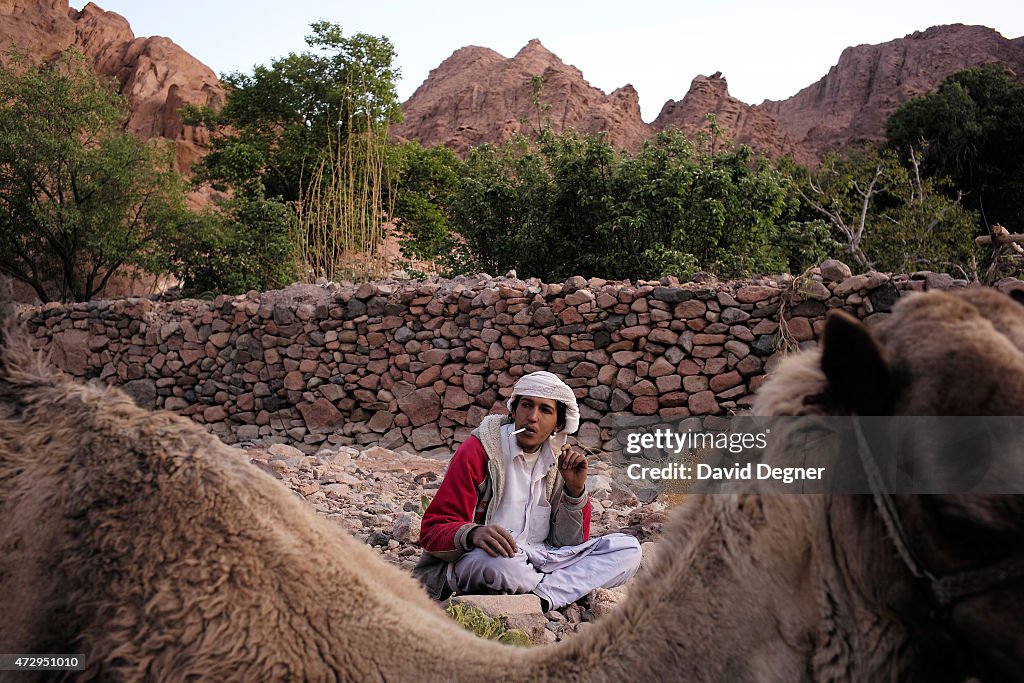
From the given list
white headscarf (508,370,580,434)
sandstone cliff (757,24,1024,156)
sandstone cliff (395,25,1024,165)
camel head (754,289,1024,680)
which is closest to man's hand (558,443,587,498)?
white headscarf (508,370,580,434)

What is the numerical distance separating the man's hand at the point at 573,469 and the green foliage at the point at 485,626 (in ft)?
2.63

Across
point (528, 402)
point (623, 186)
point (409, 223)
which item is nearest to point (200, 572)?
point (528, 402)

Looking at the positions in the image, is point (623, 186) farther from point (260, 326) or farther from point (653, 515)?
point (653, 515)

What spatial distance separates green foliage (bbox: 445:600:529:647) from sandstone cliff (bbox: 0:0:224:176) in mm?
44513

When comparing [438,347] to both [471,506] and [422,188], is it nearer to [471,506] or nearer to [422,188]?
[471,506]

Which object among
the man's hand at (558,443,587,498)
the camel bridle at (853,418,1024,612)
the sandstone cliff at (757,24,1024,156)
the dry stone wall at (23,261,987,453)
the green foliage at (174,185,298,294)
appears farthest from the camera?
the sandstone cliff at (757,24,1024,156)

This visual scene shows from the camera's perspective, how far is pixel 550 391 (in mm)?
4055

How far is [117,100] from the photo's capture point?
19172 mm

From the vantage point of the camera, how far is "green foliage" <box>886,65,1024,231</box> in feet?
83.6

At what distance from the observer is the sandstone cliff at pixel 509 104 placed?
2003 inches

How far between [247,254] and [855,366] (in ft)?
51.2

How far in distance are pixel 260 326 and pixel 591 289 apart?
212 inches

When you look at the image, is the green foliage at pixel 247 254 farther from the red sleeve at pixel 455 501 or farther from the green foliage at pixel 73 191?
the red sleeve at pixel 455 501

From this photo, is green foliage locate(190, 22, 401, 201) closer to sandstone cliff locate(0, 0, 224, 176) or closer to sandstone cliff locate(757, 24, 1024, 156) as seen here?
sandstone cliff locate(0, 0, 224, 176)
